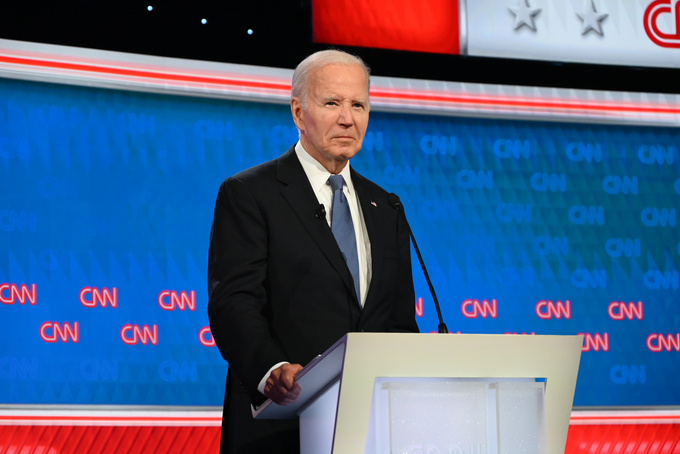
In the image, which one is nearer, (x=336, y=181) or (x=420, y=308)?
(x=336, y=181)

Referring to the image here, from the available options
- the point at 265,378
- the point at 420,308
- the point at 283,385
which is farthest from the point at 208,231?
the point at 283,385

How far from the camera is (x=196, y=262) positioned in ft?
8.70

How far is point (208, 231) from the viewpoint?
2.69 metres

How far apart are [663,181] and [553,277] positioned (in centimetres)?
65

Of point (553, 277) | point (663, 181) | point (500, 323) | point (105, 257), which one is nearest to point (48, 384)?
point (105, 257)

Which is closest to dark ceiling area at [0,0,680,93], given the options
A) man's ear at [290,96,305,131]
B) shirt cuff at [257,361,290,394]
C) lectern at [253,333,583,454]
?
man's ear at [290,96,305,131]

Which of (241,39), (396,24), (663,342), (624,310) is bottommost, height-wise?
(663,342)

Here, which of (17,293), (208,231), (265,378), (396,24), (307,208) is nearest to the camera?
(265,378)

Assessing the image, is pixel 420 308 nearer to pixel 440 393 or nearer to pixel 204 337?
pixel 204 337

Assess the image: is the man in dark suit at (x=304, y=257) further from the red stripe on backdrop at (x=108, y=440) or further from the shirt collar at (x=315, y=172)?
Result: the red stripe on backdrop at (x=108, y=440)

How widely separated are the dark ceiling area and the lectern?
187 centimetres

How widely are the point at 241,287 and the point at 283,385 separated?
1.11 feet

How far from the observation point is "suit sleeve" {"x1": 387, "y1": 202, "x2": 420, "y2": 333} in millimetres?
1646

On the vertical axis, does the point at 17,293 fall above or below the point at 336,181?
below
